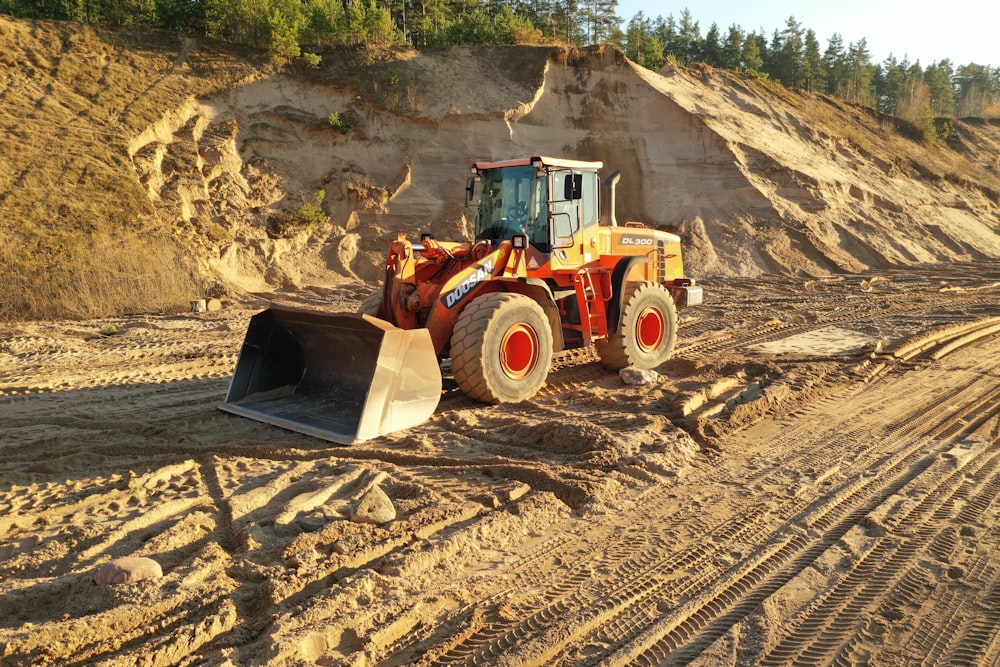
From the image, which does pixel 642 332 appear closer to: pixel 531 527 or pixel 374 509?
pixel 531 527

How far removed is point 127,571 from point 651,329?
683 cm

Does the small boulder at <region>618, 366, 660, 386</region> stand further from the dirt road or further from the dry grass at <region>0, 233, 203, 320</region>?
the dry grass at <region>0, 233, 203, 320</region>

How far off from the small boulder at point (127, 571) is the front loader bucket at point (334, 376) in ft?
7.37

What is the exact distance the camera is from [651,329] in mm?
9328

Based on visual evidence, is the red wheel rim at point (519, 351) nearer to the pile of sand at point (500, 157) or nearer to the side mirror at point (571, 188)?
the side mirror at point (571, 188)

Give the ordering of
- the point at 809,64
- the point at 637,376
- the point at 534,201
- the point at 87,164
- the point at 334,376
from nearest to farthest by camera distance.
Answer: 1. the point at 334,376
2. the point at 534,201
3. the point at 637,376
4. the point at 87,164
5. the point at 809,64

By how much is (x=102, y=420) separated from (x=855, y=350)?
8.97 m

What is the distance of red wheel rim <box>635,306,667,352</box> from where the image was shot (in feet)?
30.1

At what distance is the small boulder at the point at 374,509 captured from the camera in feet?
15.2

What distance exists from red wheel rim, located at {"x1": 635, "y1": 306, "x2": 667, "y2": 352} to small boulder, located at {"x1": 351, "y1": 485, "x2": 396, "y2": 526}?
5012 millimetres

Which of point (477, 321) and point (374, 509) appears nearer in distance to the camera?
point (374, 509)

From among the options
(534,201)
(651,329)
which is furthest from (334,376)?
(651,329)

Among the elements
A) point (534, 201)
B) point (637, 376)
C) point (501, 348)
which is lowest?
A: point (637, 376)

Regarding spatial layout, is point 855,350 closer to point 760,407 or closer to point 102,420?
point 760,407
